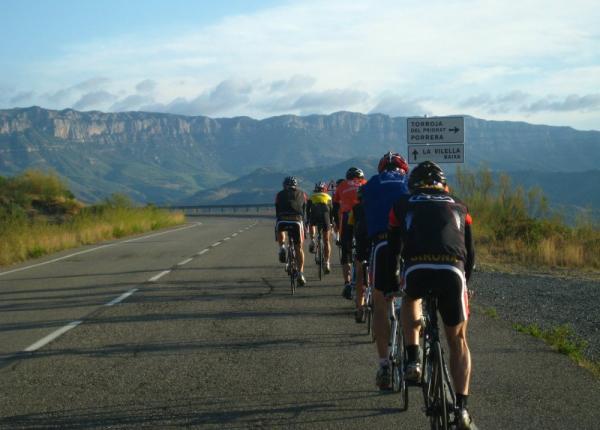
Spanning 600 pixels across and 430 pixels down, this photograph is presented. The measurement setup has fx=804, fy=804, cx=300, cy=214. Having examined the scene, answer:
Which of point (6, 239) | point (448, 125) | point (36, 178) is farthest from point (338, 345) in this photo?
point (36, 178)

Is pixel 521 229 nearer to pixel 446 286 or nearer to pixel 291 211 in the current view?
pixel 291 211

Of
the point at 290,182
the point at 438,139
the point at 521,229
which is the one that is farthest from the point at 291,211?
the point at 521,229

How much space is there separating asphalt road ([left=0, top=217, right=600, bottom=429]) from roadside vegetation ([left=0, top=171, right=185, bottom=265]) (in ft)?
38.9

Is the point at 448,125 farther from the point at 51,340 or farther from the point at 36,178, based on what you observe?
the point at 36,178

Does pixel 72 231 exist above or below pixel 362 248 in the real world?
below

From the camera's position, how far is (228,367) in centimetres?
772

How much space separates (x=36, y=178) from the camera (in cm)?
5844

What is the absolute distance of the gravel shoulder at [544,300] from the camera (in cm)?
1068

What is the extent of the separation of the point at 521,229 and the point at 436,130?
622 centimetres

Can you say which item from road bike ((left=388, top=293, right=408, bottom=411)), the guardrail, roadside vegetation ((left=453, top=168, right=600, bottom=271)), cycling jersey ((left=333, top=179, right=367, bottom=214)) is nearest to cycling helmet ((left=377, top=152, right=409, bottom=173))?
road bike ((left=388, top=293, right=408, bottom=411))

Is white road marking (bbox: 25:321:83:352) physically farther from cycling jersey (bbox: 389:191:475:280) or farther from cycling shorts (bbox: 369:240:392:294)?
cycling jersey (bbox: 389:191:475:280)

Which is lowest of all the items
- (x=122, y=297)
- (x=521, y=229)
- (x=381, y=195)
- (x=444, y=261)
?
(x=521, y=229)

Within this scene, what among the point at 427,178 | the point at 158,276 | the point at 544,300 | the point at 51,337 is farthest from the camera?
the point at 158,276

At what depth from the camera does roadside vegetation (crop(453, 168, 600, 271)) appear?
828 inches
